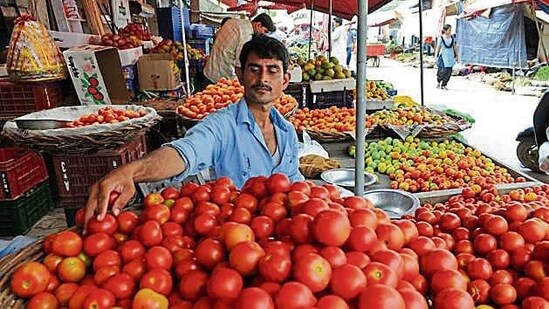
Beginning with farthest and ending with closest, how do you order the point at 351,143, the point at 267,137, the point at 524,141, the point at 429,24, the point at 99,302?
the point at 429,24
the point at 524,141
the point at 351,143
the point at 267,137
the point at 99,302

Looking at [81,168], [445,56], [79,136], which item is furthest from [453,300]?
[445,56]

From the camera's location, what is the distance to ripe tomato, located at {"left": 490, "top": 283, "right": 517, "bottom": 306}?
118 centimetres

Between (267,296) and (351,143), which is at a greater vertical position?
(267,296)

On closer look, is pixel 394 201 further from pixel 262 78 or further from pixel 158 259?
pixel 158 259

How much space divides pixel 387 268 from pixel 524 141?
6011 millimetres

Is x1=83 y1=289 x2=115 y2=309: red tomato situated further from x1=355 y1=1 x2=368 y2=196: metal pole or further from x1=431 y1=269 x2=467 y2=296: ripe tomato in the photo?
x1=355 y1=1 x2=368 y2=196: metal pole

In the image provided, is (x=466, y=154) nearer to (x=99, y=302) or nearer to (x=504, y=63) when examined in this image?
(x=99, y=302)

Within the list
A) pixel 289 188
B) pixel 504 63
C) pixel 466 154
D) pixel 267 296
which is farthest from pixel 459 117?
pixel 504 63

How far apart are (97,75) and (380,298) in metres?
3.82

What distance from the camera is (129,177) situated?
154 cm

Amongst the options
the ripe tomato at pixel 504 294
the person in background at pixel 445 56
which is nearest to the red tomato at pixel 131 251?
the ripe tomato at pixel 504 294

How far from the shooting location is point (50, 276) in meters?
1.29

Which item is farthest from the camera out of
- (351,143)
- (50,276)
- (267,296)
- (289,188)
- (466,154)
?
(351,143)

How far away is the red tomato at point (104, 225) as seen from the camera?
1380 mm
